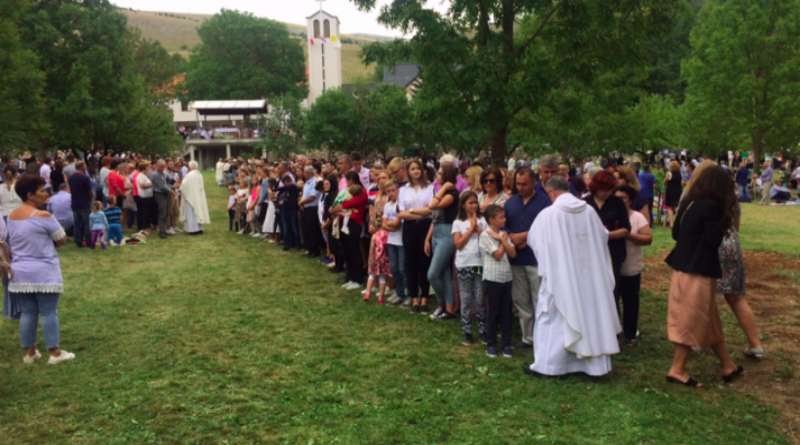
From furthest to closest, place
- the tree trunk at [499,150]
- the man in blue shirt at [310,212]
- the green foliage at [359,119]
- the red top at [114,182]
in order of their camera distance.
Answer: the green foliage at [359,119] < the red top at [114,182] < the man in blue shirt at [310,212] < the tree trunk at [499,150]

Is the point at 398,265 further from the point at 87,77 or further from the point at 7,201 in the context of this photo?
the point at 87,77

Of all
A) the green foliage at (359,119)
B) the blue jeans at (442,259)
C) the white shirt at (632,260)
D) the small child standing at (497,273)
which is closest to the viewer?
the small child standing at (497,273)

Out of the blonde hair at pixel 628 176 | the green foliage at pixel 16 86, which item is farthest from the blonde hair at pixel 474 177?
the green foliage at pixel 16 86

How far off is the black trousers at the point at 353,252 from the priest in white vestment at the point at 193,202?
6.98 metres

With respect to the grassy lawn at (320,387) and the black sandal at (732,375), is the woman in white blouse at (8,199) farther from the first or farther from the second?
the black sandal at (732,375)

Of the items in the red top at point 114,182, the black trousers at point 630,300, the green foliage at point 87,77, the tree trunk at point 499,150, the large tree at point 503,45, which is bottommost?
the black trousers at point 630,300

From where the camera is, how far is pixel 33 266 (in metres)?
5.93

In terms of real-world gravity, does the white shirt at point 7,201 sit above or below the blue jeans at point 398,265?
above

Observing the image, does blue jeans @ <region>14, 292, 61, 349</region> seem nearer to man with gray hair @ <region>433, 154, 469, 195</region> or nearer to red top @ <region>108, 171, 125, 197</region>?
man with gray hair @ <region>433, 154, 469, 195</region>

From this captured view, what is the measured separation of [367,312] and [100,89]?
2785cm

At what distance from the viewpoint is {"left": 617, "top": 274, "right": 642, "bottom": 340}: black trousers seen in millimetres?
6395

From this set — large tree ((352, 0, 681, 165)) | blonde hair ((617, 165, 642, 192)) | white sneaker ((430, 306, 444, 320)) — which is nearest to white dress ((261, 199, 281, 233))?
large tree ((352, 0, 681, 165))

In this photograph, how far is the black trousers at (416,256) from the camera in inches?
305

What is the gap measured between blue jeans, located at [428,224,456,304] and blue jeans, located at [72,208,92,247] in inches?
336
